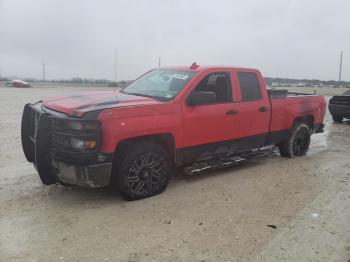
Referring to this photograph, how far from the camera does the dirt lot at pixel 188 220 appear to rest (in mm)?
3678

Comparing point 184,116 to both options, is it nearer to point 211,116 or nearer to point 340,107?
point 211,116

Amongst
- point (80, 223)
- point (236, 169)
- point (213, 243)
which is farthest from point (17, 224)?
point (236, 169)

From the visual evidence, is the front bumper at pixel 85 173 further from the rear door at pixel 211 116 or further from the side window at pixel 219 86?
the side window at pixel 219 86

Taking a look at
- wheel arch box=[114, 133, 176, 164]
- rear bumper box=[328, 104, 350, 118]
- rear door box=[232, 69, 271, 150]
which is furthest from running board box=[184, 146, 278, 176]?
rear bumper box=[328, 104, 350, 118]

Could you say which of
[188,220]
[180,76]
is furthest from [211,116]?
[188,220]

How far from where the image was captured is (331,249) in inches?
150

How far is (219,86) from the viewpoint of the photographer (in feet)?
20.4

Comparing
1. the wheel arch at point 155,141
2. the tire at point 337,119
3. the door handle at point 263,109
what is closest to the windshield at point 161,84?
the wheel arch at point 155,141

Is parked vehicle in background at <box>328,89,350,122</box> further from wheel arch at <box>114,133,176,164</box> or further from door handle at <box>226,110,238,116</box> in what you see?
wheel arch at <box>114,133,176,164</box>

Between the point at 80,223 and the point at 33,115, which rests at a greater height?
the point at 33,115

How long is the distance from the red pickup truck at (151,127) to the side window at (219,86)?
17mm

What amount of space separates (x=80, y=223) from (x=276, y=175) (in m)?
3.64

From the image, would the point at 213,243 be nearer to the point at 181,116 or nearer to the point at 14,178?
the point at 181,116

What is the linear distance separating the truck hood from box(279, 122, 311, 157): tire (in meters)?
3.68
